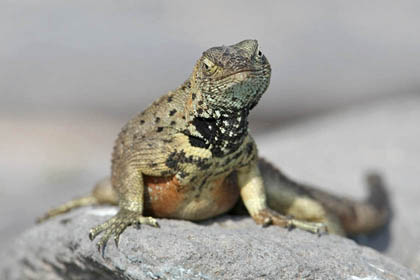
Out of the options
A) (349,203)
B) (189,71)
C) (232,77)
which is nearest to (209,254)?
(232,77)

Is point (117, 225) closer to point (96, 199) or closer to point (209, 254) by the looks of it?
point (209, 254)

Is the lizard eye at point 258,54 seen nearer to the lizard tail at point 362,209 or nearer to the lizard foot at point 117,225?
the lizard foot at point 117,225

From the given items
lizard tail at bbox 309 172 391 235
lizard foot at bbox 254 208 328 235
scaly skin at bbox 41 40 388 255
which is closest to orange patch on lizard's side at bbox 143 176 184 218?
scaly skin at bbox 41 40 388 255

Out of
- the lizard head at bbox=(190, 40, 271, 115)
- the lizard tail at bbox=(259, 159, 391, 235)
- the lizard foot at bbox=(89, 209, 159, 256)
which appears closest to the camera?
the lizard head at bbox=(190, 40, 271, 115)

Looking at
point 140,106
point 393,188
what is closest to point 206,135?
point 393,188

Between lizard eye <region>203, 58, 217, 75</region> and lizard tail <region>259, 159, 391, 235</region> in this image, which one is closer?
lizard eye <region>203, 58, 217, 75</region>

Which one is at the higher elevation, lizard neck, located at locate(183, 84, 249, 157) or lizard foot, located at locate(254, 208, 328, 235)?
lizard neck, located at locate(183, 84, 249, 157)

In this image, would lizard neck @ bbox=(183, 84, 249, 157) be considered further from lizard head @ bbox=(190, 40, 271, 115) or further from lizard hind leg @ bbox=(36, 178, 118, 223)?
lizard hind leg @ bbox=(36, 178, 118, 223)
